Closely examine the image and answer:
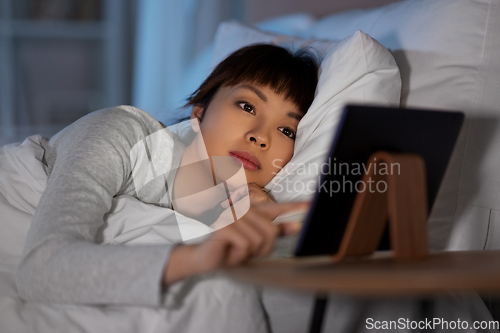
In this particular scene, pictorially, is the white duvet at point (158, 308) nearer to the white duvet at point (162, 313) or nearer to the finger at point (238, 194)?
the white duvet at point (162, 313)

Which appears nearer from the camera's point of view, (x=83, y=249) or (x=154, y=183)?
(x=83, y=249)

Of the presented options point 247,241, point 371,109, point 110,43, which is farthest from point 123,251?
point 110,43

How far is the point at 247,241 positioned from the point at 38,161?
67 centimetres

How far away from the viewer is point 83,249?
0.58 meters

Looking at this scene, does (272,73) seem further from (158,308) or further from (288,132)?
(158,308)

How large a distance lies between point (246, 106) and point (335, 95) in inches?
9.3

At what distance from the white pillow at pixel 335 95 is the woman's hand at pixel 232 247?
0.38m

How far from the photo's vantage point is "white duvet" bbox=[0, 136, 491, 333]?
61cm

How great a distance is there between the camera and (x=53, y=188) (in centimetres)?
69

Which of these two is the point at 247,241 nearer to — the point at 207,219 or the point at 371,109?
the point at 371,109

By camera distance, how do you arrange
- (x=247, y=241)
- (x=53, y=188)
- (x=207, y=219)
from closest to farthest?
(x=247, y=241), (x=53, y=188), (x=207, y=219)

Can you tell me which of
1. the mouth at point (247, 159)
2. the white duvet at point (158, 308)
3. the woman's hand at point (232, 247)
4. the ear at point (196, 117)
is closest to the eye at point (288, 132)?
the mouth at point (247, 159)

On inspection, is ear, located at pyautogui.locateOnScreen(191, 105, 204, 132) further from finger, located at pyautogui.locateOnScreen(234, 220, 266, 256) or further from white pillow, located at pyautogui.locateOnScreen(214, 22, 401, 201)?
finger, located at pyautogui.locateOnScreen(234, 220, 266, 256)

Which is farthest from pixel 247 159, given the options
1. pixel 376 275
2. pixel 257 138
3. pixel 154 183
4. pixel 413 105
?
pixel 376 275
